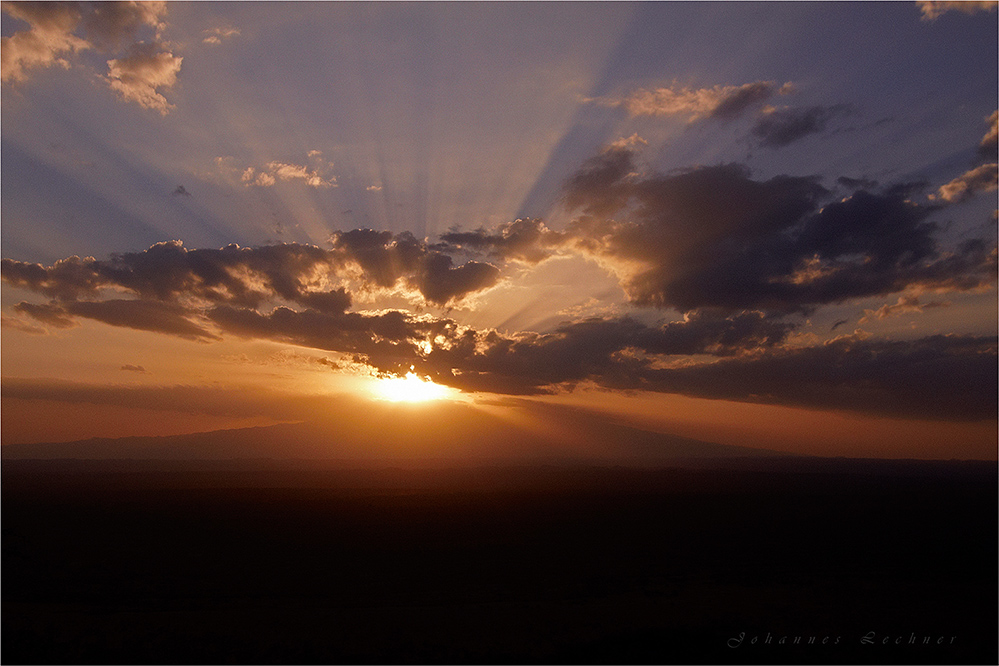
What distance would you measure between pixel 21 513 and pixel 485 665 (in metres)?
57.4

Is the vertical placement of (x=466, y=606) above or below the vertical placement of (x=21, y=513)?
above

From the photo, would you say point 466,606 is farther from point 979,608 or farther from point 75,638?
point 979,608

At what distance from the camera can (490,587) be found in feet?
93.6

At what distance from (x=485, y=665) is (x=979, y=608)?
1002 inches

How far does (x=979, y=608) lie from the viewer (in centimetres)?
2633

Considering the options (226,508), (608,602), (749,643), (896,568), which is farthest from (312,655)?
(226,508)

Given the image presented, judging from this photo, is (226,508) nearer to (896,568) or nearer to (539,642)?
(539,642)

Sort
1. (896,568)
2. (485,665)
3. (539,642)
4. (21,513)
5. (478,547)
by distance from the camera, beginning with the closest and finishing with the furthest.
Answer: (485,665) < (539,642) < (896,568) < (478,547) < (21,513)

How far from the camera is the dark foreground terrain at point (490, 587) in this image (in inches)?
832

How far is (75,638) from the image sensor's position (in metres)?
21.7

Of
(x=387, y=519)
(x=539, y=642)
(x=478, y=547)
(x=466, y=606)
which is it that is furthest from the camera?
(x=387, y=519)

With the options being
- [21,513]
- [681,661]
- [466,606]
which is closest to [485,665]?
[466,606]

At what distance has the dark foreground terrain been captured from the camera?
2112cm

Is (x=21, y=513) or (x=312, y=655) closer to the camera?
(x=312, y=655)
